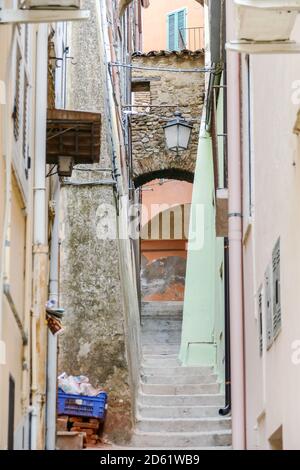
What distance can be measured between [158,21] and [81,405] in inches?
926

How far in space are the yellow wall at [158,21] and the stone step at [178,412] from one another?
2134 centimetres

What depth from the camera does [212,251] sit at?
17.8m

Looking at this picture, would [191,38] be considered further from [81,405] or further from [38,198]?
[38,198]

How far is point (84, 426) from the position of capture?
12.7 m

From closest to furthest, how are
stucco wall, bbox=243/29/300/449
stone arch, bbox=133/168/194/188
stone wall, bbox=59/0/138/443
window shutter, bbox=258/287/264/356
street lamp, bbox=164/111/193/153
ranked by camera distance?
stucco wall, bbox=243/29/300/449
window shutter, bbox=258/287/264/356
stone wall, bbox=59/0/138/443
street lamp, bbox=164/111/193/153
stone arch, bbox=133/168/194/188

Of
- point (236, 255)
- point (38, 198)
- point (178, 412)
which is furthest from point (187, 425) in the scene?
point (38, 198)

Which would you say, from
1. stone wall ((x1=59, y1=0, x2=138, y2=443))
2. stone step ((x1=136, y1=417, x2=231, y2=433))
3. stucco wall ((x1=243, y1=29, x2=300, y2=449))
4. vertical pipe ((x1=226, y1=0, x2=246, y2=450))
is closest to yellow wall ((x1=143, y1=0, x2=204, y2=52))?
stone wall ((x1=59, y1=0, x2=138, y2=443))

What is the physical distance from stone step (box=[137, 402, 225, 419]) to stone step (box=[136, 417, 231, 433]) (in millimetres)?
248

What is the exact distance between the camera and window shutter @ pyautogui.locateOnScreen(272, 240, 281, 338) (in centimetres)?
775

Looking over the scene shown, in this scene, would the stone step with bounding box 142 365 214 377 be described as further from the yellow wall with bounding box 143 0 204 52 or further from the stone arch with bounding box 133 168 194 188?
the yellow wall with bounding box 143 0 204 52

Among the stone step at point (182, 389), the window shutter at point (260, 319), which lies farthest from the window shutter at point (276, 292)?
the stone step at point (182, 389)

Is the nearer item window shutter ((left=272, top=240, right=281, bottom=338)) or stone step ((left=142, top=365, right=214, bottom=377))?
window shutter ((left=272, top=240, right=281, bottom=338))

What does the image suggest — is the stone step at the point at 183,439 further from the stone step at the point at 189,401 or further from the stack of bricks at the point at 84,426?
the stone step at the point at 189,401

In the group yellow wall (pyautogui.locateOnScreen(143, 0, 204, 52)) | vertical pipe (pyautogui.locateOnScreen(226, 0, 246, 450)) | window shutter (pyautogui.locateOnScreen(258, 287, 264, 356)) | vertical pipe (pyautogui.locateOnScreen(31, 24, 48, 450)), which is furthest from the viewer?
yellow wall (pyautogui.locateOnScreen(143, 0, 204, 52))
